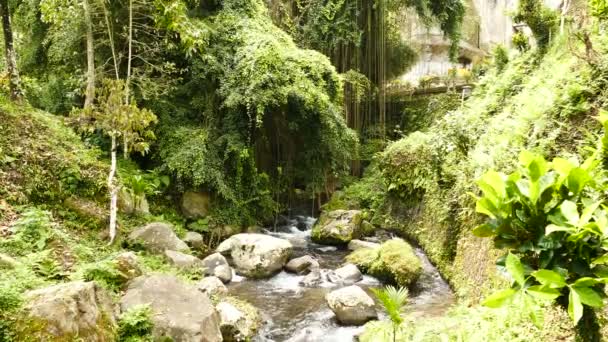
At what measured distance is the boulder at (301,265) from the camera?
326 inches

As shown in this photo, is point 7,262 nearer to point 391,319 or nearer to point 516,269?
point 391,319

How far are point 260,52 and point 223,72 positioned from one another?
1024 mm

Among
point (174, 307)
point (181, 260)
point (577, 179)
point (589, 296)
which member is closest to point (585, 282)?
point (589, 296)

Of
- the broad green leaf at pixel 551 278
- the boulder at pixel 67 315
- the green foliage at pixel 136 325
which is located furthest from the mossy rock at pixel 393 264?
the broad green leaf at pixel 551 278

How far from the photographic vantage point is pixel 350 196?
12.8m

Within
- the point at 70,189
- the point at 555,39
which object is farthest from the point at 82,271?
the point at 555,39

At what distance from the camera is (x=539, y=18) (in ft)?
27.3

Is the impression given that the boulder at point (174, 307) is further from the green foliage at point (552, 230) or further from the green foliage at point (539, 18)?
the green foliage at point (539, 18)

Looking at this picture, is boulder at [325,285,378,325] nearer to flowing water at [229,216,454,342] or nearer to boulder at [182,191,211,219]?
flowing water at [229,216,454,342]

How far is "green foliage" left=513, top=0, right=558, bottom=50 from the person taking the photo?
8312 millimetres

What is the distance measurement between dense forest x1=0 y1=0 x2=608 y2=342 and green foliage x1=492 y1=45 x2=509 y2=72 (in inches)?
2.3

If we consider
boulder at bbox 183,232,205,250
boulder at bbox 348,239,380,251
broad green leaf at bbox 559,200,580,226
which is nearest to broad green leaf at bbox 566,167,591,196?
broad green leaf at bbox 559,200,580,226

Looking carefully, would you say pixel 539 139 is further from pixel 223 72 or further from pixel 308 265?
pixel 223 72

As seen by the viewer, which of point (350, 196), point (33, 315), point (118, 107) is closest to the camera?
point (33, 315)
